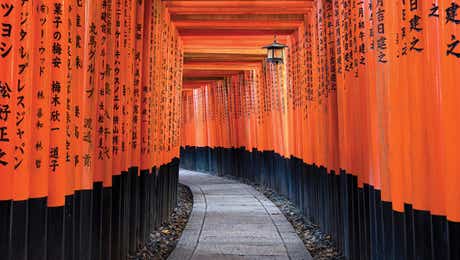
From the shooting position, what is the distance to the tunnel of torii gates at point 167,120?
2.58 meters

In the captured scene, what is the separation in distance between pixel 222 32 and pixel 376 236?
6.89m

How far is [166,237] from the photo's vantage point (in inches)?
278

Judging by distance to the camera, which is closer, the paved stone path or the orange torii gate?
the orange torii gate

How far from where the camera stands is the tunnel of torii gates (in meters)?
2.58

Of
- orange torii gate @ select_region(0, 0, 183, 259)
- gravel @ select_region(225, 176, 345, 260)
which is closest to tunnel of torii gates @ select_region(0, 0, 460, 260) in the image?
orange torii gate @ select_region(0, 0, 183, 259)

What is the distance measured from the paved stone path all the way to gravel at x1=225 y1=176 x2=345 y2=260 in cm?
16

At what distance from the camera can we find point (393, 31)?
11.1ft

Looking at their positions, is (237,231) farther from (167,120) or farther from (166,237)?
(167,120)

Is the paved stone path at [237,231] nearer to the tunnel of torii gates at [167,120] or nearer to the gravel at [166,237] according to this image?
the gravel at [166,237]

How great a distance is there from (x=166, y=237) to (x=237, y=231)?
1.30 meters

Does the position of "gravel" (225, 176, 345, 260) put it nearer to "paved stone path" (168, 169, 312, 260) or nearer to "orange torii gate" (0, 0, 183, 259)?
"paved stone path" (168, 169, 312, 260)

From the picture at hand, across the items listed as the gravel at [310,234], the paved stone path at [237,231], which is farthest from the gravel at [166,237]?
the gravel at [310,234]

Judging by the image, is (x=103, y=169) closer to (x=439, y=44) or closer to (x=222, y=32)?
(x=439, y=44)

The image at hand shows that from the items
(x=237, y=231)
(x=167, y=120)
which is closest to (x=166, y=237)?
(x=237, y=231)
